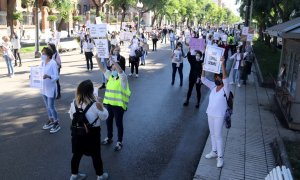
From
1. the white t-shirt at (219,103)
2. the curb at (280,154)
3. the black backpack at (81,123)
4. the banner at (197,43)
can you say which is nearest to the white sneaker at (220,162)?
the white t-shirt at (219,103)

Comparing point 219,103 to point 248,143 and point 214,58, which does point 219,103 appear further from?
point 248,143

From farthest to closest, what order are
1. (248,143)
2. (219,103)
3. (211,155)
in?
(248,143), (211,155), (219,103)

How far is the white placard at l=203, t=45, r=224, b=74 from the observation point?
A: 6534 mm

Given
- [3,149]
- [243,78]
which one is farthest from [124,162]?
[243,78]

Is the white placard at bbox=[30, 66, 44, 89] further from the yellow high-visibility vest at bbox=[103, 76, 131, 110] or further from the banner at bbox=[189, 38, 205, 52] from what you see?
the banner at bbox=[189, 38, 205, 52]

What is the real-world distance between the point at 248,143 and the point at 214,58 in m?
2.48

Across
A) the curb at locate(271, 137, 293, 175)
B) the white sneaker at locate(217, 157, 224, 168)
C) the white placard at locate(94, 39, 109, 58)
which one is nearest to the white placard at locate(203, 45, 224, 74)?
the white sneaker at locate(217, 157, 224, 168)

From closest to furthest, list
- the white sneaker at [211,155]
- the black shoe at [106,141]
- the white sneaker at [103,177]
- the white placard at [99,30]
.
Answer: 1. the white sneaker at [103,177]
2. the white sneaker at [211,155]
3. the black shoe at [106,141]
4. the white placard at [99,30]

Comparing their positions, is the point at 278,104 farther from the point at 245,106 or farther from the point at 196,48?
the point at 196,48

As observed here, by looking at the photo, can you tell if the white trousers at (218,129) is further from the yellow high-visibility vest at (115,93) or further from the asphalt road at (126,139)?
the yellow high-visibility vest at (115,93)

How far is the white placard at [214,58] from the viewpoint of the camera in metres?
6.53

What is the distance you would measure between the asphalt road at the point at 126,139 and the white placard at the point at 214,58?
1836mm

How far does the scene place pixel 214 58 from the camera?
661 centimetres

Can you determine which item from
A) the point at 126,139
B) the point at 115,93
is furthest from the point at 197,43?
the point at 115,93
